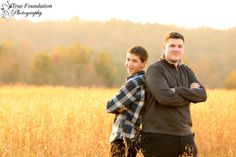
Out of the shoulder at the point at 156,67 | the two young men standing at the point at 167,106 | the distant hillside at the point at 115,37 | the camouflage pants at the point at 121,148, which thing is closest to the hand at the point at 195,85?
the two young men standing at the point at 167,106

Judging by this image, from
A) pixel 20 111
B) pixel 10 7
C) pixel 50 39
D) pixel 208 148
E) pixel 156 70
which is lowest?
pixel 208 148

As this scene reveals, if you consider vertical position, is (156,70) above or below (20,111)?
above

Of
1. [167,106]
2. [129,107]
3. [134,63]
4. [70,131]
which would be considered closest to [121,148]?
[129,107]

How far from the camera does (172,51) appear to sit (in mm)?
4547

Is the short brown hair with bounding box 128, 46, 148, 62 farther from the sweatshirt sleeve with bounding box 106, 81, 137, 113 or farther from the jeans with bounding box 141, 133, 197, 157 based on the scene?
the jeans with bounding box 141, 133, 197, 157

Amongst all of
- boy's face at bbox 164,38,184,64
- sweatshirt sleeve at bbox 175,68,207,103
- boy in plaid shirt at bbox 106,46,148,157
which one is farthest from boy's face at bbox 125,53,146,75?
sweatshirt sleeve at bbox 175,68,207,103

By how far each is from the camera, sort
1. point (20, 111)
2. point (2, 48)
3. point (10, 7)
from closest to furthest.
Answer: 1. point (20, 111)
2. point (10, 7)
3. point (2, 48)

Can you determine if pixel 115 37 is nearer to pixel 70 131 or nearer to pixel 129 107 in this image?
pixel 70 131

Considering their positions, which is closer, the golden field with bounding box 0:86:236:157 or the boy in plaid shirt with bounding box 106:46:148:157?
the boy in plaid shirt with bounding box 106:46:148:157

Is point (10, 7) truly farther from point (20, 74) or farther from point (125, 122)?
point (20, 74)

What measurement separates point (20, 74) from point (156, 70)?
42.5 meters

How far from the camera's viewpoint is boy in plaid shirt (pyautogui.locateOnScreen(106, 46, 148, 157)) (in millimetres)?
4562

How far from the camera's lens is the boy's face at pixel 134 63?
4.62m

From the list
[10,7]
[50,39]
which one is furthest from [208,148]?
[50,39]
